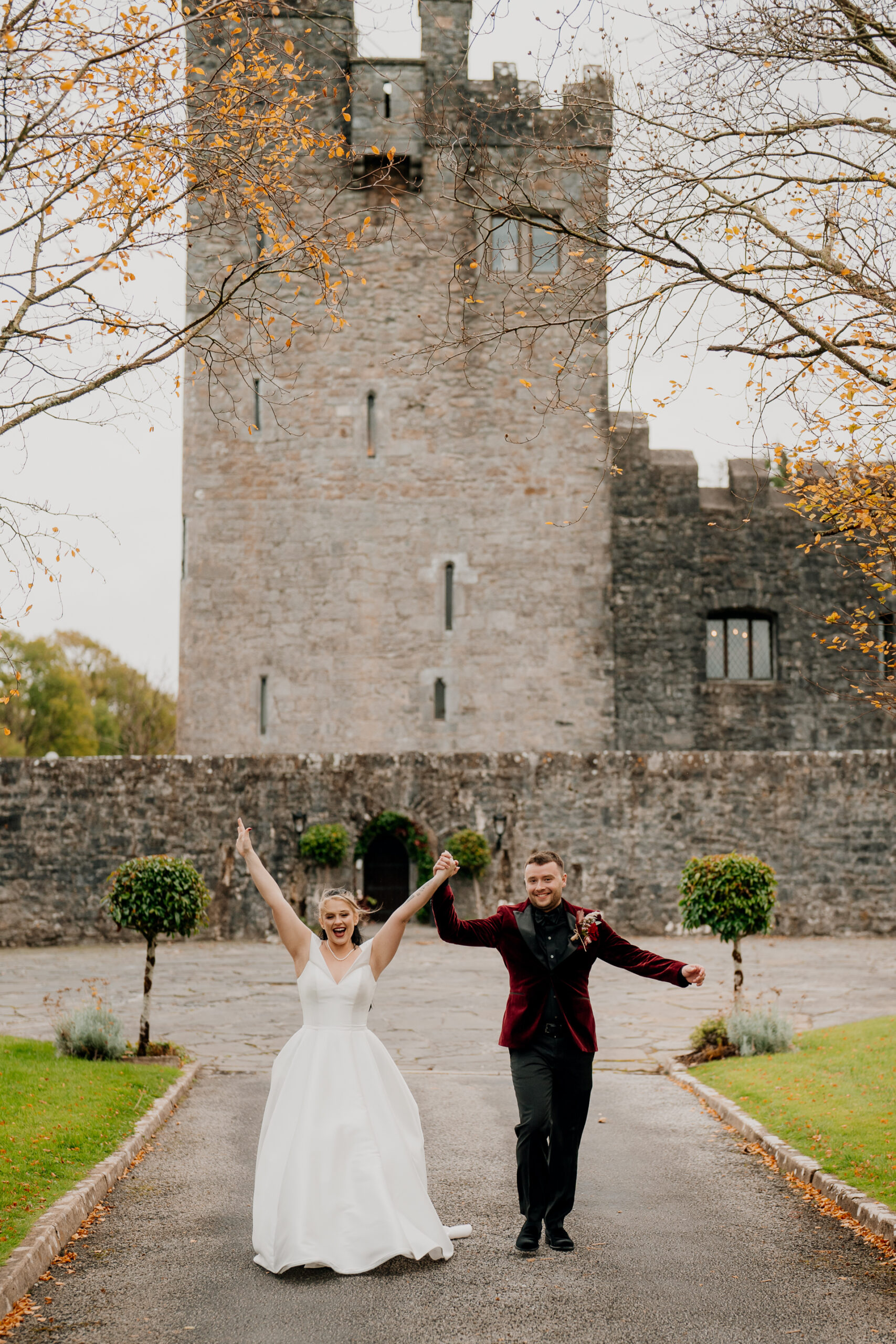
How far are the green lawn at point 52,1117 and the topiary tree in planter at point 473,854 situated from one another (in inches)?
409

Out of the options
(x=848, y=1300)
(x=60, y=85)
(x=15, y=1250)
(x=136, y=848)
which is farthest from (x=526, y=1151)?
(x=136, y=848)

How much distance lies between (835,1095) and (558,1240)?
3.65 metres

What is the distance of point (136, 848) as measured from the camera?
65.9ft

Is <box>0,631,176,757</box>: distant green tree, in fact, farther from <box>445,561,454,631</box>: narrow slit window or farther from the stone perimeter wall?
the stone perimeter wall

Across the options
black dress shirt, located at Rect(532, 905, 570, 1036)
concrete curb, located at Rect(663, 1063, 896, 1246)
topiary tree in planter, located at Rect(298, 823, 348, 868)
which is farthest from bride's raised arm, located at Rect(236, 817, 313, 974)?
topiary tree in planter, located at Rect(298, 823, 348, 868)

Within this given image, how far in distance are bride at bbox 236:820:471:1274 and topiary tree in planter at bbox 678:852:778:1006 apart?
18.7 ft

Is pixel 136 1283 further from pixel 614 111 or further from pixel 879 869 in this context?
pixel 879 869

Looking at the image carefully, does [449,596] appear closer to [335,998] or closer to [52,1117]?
[52,1117]

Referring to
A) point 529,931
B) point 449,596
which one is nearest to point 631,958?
point 529,931

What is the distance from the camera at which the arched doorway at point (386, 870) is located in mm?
22906

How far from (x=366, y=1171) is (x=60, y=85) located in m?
5.56

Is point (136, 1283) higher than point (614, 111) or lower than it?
lower

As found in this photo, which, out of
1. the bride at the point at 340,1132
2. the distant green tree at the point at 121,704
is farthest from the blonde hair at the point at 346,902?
the distant green tree at the point at 121,704

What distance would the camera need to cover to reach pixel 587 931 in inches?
223
